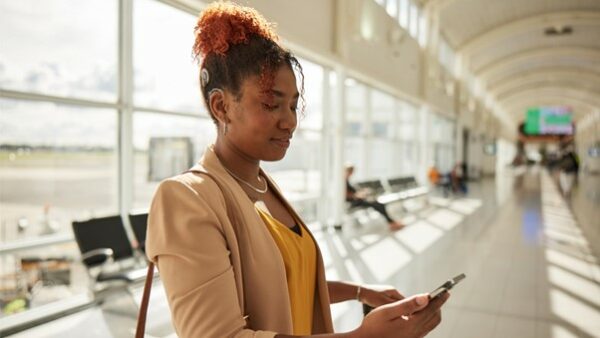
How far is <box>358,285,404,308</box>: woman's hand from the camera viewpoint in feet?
4.29

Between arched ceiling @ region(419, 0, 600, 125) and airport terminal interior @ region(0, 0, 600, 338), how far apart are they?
0.13m

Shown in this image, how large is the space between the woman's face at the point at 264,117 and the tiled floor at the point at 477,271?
3096 millimetres

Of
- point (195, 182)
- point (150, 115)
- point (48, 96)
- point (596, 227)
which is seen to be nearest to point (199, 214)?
point (195, 182)

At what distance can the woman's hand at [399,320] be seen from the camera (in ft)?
2.83

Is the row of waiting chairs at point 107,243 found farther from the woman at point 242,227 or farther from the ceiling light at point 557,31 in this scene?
the ceiling light at point 557,31

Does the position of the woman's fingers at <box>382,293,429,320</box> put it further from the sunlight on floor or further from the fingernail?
the sunlight on floor

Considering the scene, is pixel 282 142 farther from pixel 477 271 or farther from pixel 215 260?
pixel 477 271

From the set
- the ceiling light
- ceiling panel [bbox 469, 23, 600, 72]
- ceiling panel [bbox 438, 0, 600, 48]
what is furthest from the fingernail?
the ceiling light

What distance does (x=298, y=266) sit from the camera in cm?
107

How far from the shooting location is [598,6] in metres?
17.8

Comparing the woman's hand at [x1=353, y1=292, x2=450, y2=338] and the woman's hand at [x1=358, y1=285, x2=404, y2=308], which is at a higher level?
the woman's hand at [x1=353, y1=292, x2=450, y2=338]

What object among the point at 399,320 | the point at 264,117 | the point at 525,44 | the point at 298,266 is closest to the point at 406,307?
the point at 399,320

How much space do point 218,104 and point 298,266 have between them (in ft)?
1.37

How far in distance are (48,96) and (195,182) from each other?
13.0ft
